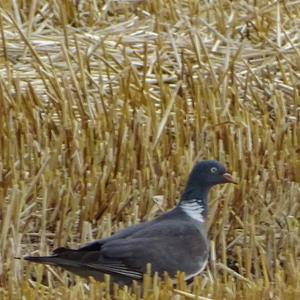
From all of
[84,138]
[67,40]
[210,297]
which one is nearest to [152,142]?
[84,138]

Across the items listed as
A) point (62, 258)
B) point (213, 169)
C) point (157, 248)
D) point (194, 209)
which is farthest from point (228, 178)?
point (62, 258)

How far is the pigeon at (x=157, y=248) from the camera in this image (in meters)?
5.38

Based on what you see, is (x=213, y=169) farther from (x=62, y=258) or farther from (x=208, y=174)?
(x=62, y=258)

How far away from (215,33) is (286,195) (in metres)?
1.98

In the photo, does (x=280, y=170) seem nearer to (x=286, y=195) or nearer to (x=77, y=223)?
(x=286, y=195)

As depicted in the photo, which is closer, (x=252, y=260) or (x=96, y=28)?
(x=252, y=260)

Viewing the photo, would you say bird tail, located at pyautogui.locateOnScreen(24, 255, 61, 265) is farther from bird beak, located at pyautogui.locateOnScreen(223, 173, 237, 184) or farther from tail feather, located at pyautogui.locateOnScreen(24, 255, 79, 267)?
bird beak, located at pyautogui.locateOnScreen(223, 173, 237, 184)

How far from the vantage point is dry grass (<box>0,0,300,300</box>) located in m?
5.71

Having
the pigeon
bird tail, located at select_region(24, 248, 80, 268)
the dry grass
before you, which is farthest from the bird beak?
bird tail, located at select_region(24, 248, 80, 268)

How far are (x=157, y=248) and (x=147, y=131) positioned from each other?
38.7 inches

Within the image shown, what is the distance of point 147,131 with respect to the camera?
649 centimetres

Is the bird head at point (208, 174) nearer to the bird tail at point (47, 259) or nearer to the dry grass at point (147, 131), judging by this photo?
the dry grass at point (147, 131)

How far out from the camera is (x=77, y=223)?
19.6 ft

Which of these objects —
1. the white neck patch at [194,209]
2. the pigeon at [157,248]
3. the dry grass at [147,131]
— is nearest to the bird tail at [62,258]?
the pigeon at [157,248]
